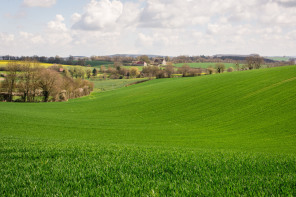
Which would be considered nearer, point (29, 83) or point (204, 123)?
point (204, 123)

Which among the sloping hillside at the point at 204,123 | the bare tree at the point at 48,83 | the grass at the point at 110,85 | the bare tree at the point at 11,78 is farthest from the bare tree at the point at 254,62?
the bare tree at the point at 11,78

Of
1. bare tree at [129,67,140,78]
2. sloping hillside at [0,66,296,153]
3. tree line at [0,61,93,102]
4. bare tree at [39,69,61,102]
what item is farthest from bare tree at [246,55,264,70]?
bare tree at [39,69,61,102]

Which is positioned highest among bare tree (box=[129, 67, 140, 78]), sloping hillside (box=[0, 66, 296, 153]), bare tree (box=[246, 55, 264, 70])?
bare tree (box=[246, 55, 264, 70])

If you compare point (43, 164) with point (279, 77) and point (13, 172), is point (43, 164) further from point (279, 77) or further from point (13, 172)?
point (279, 77)

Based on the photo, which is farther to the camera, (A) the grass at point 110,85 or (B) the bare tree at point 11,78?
(A) the grass at point 110,85

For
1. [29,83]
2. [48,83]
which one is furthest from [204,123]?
[29,83]

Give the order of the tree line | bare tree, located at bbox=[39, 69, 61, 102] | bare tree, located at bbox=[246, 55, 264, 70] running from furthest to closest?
bare tree, located at bbox=[246, 55, 264, 70] < bare tree, located at bbox=[39, 69, 61, 102] < the tree line

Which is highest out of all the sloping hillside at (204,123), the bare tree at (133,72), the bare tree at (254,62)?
the bare tree at (254,62)

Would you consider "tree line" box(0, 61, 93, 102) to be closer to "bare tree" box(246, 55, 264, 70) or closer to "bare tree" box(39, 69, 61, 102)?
"bare tree" box(39, 69, 61, 102)

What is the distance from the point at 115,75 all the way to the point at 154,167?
137 metres

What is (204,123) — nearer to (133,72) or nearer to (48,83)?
(48,83)

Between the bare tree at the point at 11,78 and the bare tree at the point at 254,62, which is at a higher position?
the bare tree at the point at 254,62

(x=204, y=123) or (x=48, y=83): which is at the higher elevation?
(x=48, y=83)

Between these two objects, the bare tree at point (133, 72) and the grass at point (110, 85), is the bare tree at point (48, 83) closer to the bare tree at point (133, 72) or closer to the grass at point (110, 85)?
the grass at point (110, 85)
